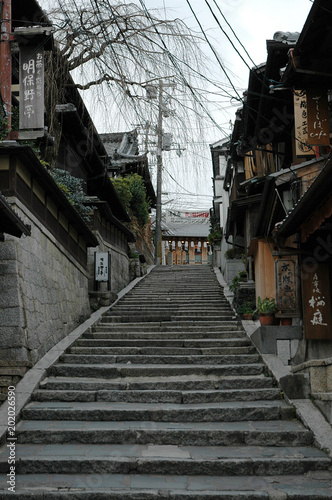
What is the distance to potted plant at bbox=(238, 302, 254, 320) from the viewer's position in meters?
13.8

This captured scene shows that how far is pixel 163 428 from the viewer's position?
24.2 feet

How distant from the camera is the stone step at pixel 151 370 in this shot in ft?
31.7

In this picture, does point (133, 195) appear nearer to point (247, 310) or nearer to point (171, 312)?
point (171, 312)

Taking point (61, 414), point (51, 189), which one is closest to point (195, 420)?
point (61, 414)

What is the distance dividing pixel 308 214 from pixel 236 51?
3.61m

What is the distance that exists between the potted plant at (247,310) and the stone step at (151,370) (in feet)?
13.0

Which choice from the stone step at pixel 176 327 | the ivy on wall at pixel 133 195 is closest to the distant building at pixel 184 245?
the ivy on wall at pixel 133 195

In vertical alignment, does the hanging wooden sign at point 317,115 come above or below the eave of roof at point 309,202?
above

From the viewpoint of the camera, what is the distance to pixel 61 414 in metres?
7.89

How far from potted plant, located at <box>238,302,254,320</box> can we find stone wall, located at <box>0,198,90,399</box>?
4.85m

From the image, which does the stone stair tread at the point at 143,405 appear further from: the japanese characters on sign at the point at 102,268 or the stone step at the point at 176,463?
the japanese characters on sign at the point at 102,268

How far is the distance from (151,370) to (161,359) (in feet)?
2.48

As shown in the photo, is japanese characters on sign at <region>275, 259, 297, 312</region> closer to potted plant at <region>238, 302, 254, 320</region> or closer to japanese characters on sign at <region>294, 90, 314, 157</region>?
japanese characters on sign at <region>294, 90, 314, 157</region>

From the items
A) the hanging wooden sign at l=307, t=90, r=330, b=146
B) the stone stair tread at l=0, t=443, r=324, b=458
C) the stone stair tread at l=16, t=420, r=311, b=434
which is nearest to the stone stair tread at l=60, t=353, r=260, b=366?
the stone stair tread at l=16, t=420, r=311, b=434
